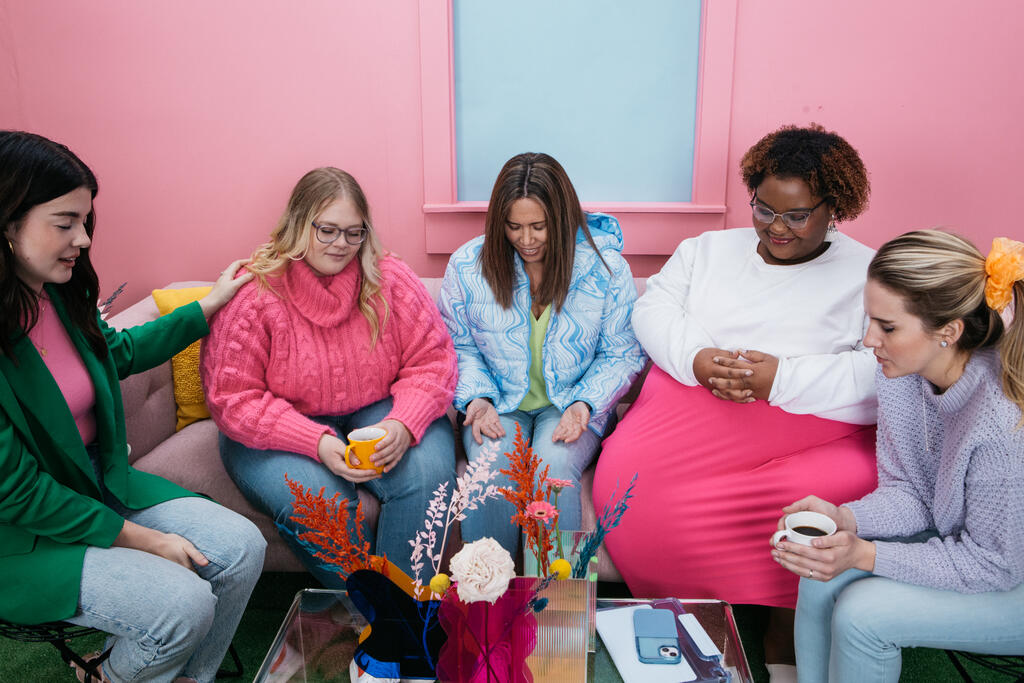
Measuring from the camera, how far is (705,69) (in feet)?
7.11

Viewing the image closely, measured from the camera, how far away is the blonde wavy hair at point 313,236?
1772 mm

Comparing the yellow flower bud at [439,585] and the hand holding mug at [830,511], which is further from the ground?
the yellow flower bud at [439,585]

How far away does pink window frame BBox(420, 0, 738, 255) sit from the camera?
2.15m

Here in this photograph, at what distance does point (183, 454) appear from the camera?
6.34ft

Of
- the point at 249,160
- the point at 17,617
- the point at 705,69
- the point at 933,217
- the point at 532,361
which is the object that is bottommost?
the point at 17,617

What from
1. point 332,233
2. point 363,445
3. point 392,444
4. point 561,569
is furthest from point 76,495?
point 561,569

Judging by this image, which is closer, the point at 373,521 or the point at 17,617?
the point at 17,617

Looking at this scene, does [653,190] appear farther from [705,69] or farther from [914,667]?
[914,667]

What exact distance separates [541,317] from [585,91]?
2.53ft

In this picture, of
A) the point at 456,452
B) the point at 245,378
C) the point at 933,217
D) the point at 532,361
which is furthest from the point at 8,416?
the point at 933,217

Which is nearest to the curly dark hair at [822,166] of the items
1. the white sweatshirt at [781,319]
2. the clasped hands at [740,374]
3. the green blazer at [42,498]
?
the white sweatshirt at [781,319]

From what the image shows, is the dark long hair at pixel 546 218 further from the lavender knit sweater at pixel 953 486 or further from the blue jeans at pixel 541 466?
the lavender knit sweater at pixel 953 486

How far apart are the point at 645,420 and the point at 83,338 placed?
1.32 m

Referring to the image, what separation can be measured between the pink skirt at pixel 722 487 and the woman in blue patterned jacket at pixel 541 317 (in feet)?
0.69
